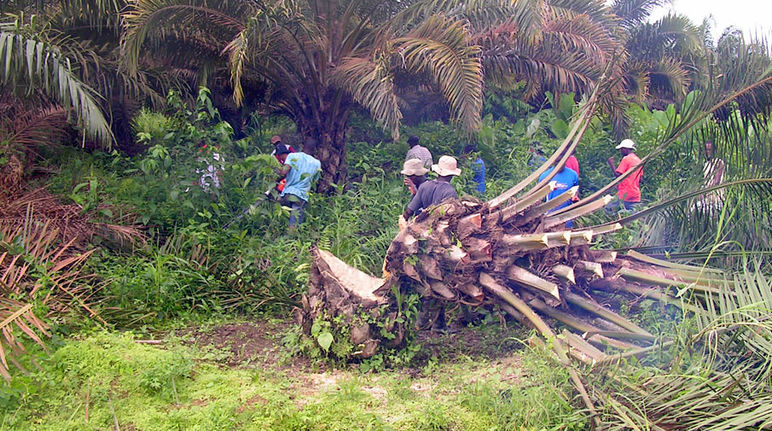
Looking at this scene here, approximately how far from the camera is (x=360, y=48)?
830 centimetres

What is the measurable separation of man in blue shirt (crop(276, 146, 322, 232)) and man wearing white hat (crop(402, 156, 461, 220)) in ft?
6.03

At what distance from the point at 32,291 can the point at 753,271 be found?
5.37m

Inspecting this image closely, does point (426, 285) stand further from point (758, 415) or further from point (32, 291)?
point (32, 291)

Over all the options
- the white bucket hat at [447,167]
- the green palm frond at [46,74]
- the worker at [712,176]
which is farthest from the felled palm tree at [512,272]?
the green palm frond at [46,74]

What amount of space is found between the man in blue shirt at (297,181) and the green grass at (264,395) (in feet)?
9.30

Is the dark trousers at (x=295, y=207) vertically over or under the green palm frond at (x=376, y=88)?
under

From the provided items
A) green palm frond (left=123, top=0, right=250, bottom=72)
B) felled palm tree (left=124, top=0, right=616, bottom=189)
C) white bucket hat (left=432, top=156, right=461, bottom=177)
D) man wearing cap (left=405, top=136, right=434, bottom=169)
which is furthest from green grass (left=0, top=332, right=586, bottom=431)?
man wearing cap (left=405, top=136, right=434, bottom=169)

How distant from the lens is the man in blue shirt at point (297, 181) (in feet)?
23.7

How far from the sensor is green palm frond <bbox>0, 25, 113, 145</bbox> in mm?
5543

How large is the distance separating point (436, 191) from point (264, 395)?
2.47m

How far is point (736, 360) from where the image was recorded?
355 cm

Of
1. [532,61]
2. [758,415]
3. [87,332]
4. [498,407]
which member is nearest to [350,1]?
[532,61]

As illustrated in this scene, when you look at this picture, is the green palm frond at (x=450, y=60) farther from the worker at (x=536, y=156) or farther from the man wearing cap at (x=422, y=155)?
the worker at (x=536, y=156)

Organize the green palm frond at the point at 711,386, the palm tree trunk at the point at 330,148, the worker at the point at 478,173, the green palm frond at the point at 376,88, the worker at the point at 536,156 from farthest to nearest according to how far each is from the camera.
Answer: the worker at the point at 536,156 < the palm tree trunk at the point at 330,148 < the worker at the point at 478,173 < the green palm frond at the point at 376,88 < the green palm frond at the point at 711,386
